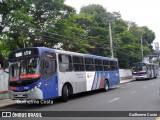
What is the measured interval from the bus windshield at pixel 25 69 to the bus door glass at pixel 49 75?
0.41m

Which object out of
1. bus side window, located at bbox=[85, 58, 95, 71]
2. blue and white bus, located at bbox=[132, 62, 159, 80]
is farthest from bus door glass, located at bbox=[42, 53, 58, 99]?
blue and white bus, located at bbox=[132, 62, 159, 80]

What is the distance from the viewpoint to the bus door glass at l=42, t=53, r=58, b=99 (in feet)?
45.8

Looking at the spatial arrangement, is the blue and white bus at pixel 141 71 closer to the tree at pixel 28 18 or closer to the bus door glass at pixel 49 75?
the tree at pixel 28 18

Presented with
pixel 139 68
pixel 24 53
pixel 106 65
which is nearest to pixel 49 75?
pixel 24 53

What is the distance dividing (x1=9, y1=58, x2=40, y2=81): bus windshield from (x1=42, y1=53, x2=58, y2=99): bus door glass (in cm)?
41

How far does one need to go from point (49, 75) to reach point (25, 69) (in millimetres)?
1291

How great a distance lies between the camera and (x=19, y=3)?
2252 cm

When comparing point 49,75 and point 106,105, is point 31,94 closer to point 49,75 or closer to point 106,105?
point 49,75

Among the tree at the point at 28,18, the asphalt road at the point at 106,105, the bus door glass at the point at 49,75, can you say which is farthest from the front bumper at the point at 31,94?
the tree at the point at 28,18

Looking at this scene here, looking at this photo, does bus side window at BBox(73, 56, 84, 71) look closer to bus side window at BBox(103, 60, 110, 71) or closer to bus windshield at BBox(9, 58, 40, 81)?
bus windshield at BBox(9, 58, 40, 81)

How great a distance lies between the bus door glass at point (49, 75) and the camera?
14.0 meters

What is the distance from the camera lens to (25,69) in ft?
45.7

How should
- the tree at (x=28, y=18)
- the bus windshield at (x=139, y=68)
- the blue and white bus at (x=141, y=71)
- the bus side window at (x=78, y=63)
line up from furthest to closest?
1. the bus windshield at (x=139, y=68)
2. the blue and white bus at (x=141, y=71)
3. the tree at (x=28, y=18)
4. the bus side window at (x=78, y=63)

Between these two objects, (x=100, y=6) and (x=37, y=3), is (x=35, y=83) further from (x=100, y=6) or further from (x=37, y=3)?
(x=100, y=6)
